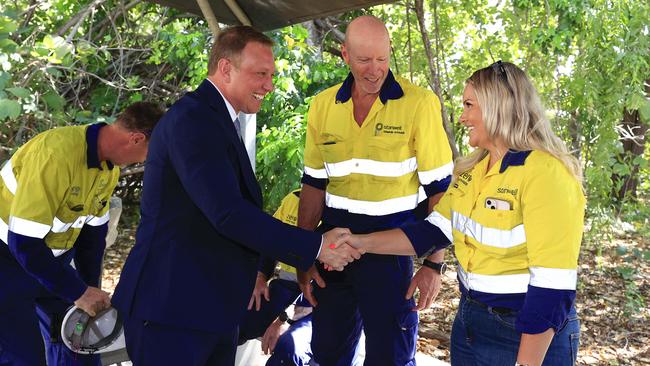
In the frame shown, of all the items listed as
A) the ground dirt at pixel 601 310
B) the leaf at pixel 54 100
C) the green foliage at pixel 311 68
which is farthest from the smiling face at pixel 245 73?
the ground dirt at pixel 601 310

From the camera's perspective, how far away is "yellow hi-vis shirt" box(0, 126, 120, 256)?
3049 mm

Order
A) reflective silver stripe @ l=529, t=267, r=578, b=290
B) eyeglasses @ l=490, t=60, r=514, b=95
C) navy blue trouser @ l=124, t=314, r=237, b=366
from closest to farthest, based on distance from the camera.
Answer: reflective silver stripe @ l=529, t=267, r=578, b=290 < eyeglasses @ l=490, t=60, r=514, b=95 < navy blue trouser @ l=124, t=314, r=237, b=366

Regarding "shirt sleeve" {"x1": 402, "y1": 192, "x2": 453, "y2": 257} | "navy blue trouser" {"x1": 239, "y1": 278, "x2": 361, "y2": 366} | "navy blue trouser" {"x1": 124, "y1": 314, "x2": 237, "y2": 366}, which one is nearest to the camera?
"navy blue trouser" {"x1": 124, "y1": 314, "x2": 237, "y2": 366}

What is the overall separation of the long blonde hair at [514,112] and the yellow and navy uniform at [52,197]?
1.75 m

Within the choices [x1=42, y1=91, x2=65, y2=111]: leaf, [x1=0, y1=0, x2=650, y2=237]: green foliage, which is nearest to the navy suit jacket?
[x1=0, y1=0, x2=650, y2=237]: green foliage

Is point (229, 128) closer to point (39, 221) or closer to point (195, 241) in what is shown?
point (195, 241)

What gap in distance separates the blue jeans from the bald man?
0.75 m

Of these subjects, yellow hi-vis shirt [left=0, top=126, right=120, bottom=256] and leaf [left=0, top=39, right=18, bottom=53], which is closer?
yellow hi-vis shirt [left=0, top=126, right=120, bottom=256]

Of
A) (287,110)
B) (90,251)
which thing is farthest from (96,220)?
(287,110)

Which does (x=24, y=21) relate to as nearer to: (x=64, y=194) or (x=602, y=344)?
(x=64, y=194)

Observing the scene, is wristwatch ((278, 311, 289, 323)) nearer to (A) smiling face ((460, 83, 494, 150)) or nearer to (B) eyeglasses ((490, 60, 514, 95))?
(A) smiling face ((460, 83, 494, 150))

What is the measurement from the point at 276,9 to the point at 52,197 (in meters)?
1.44

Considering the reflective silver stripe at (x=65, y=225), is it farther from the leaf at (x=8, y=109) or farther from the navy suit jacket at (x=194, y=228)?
the navy suit jacket at (x=194, y=228)

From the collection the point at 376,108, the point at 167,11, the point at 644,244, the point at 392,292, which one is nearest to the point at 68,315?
the point at 392,292
